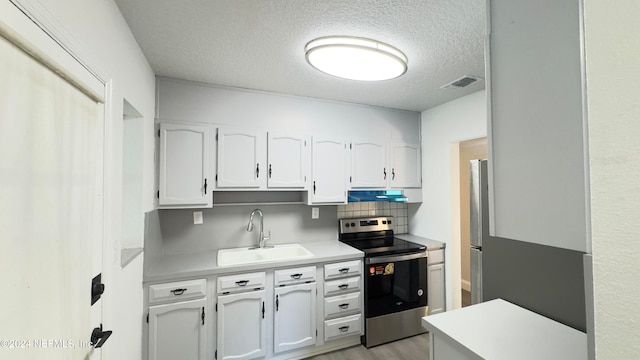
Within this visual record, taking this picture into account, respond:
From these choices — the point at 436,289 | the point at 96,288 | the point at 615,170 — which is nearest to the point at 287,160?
the point at 96,288

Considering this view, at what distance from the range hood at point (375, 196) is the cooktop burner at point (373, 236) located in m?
0.38

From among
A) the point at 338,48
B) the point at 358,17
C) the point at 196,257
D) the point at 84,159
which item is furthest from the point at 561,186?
the point at 196,257

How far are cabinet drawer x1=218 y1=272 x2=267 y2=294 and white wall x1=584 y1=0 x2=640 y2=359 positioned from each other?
2.02 meters

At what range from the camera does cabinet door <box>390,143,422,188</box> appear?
3.02 m

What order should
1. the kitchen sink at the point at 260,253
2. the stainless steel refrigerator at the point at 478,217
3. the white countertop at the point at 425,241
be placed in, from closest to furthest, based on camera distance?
the stainless steel refrigerator at the point at 478,217
the kitchen sink at the point at 260,253
the white countertop at the point at 425,241

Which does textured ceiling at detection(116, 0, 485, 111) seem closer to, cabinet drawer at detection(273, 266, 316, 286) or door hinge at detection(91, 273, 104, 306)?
door hinge at detection(91, 273, 104, 306)

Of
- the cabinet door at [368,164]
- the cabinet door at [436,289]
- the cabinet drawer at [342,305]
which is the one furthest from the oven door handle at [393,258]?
the cabinet door at [368,164]

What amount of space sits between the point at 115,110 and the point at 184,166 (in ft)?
3.03

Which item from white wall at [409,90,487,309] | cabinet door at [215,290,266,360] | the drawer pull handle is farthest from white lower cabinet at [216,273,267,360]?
white wall at [409,90,487,309]

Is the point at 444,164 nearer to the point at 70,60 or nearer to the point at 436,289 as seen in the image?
the point at 436,289

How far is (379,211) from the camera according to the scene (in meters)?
3.23

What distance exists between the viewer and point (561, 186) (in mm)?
703

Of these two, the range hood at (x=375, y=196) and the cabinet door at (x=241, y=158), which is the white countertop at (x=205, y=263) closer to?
the range hood at (x=375, y=196)

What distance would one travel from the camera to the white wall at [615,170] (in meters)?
0.35
